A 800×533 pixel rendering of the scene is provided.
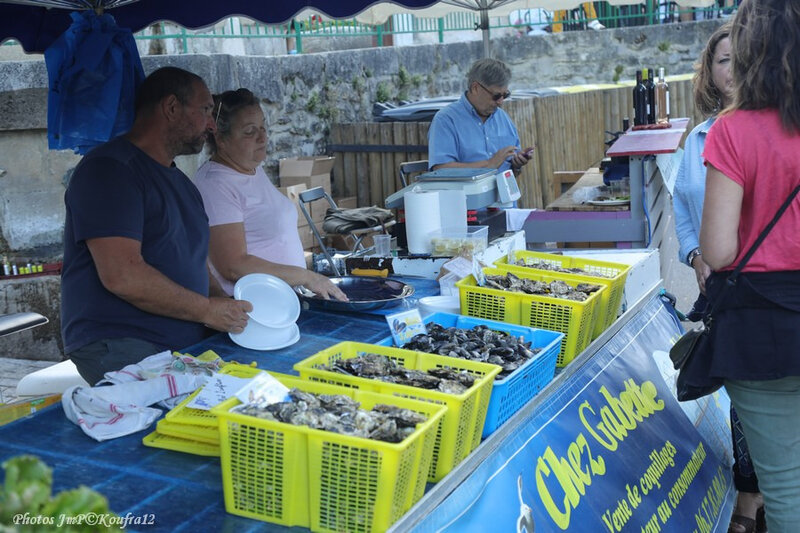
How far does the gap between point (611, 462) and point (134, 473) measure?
1.64 metres

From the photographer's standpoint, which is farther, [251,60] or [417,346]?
[251,60]

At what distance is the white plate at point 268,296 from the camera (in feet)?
9.74

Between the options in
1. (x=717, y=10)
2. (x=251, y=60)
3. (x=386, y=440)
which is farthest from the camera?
(x=717, y=10)

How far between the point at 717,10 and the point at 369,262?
536 inches

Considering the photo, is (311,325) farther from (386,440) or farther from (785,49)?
(785,49)

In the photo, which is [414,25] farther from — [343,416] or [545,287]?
[343,416]

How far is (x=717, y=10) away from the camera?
1516cm

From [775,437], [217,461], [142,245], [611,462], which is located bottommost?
[611,462]

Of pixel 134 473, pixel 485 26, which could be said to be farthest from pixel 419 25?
pixel 134 473

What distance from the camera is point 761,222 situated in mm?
2229

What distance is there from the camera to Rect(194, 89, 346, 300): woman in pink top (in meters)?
3.51

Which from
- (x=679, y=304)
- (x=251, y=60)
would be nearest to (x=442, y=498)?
(x=679, y=304)

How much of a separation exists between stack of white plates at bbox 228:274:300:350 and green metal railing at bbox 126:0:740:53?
17.5 ft

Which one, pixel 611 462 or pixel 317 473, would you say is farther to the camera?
pixel 611 462
